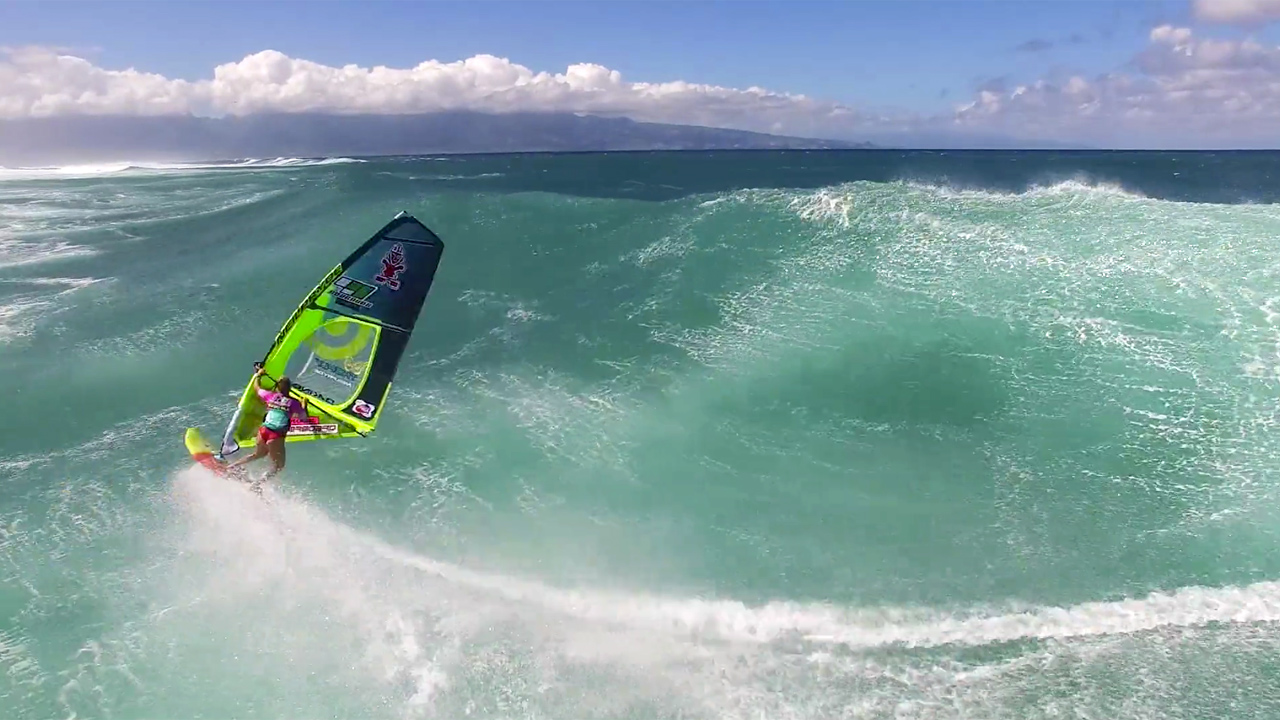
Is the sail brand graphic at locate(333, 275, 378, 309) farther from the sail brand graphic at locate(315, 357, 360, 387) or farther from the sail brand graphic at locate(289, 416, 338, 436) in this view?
the sail brand graphic at locate(289, 416, 338, 436)

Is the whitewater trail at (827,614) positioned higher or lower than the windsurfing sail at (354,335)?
lower

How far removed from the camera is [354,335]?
1107 cm

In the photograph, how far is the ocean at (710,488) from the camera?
7.65 meters

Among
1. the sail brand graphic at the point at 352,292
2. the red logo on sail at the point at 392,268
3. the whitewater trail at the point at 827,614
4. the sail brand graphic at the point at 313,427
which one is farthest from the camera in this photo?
the red logo on sail at the point at 392,268

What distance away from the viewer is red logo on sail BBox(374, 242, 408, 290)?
36.1ft

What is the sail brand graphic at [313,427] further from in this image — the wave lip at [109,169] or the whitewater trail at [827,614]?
the wave lip at [109,169]

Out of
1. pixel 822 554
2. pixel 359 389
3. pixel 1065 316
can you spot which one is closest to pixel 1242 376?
pixel 1065 316

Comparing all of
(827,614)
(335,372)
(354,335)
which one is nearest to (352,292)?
A: (354,335)

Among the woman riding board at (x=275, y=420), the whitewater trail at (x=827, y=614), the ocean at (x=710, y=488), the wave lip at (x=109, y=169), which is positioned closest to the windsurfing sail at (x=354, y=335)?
the woman riding board at (x=275, y=420)

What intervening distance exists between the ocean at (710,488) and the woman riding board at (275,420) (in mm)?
673

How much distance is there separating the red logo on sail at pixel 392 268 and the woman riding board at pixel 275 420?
196 cm

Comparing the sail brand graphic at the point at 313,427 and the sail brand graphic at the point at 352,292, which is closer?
the sail brand graphic at the point at 313,427

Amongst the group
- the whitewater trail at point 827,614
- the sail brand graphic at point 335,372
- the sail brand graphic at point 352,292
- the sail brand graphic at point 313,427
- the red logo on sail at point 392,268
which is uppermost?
the red logo on sail at point 392,268

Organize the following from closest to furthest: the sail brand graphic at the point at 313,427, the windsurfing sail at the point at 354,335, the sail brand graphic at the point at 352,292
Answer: the sail brand graphic at the point at 313,427
the windsurfing sail at the point at 354,335
the sail brand graphic at the point at 352,292
